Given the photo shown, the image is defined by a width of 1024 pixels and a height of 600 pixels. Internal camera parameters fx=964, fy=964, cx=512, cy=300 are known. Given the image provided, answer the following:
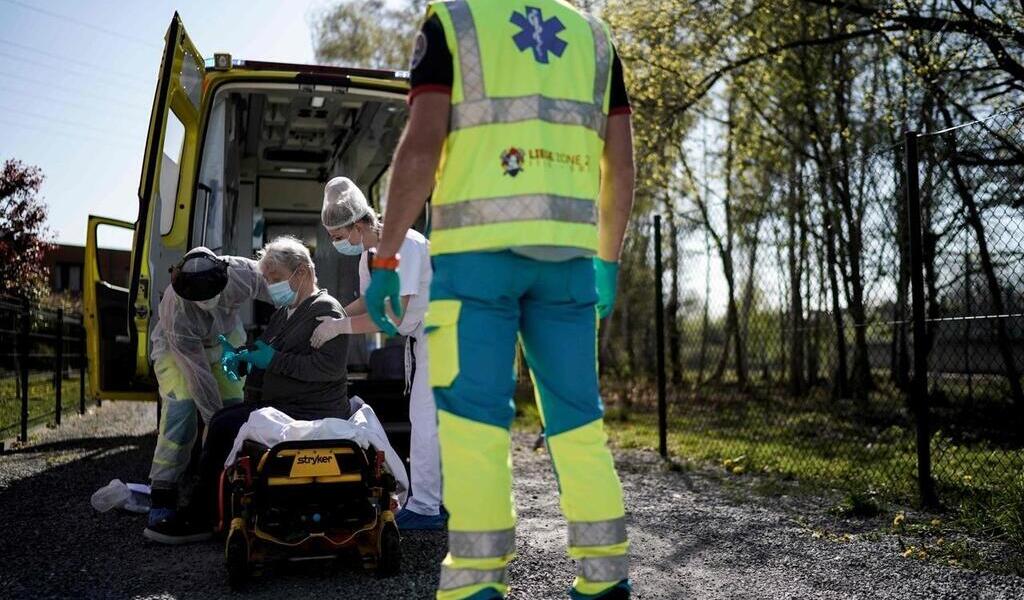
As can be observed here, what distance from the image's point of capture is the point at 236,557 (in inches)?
146

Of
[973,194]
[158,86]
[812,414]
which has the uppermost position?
[158,86]

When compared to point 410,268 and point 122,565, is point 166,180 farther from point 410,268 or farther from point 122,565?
point 122,565

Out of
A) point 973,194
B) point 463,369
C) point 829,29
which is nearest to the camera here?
point 463,369

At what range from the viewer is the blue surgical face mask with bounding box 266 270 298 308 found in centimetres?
484

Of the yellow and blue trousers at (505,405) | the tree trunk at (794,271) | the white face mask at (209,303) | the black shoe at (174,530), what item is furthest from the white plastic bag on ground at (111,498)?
the tree trunk at (794,271)

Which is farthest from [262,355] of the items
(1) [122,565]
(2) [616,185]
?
(2) [616,185]

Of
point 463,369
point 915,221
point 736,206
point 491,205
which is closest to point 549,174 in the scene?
point 491,205

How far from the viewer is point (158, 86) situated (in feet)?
19.0

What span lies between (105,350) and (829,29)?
1000 cm

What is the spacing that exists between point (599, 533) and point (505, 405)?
435 millimetres

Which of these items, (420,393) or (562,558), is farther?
(420,393)

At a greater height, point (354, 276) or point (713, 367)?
point (354, 276)

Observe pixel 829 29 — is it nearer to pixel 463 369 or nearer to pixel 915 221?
pixel 915 221

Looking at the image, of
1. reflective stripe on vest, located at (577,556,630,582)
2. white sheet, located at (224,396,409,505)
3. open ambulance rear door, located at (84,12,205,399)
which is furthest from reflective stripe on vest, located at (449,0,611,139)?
open ambulance rear door, located at (84,12,205,399)
